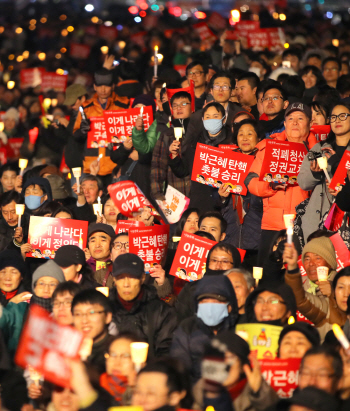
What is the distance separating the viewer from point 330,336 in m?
6.05

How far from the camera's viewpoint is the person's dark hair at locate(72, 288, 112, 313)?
6.08 m

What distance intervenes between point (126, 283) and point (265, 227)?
1.65m

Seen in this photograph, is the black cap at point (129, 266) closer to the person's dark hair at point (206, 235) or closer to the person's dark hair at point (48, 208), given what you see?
the person's dark hair at point (206, 235)

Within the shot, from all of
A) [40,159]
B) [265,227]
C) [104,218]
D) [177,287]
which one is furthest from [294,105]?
[40,159]

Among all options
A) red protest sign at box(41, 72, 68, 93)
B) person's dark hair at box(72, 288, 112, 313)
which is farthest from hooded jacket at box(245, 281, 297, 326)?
red protest sign at box(41, 72, 68, 93)

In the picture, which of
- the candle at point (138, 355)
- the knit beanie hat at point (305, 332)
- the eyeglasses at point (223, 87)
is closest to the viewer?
the candle at point (138, 355)

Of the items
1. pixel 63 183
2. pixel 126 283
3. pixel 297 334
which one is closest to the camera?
pixel 297 334

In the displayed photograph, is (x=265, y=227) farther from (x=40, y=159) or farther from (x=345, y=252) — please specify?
(x=40, y=159)

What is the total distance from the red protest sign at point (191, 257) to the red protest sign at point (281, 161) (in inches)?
32.3

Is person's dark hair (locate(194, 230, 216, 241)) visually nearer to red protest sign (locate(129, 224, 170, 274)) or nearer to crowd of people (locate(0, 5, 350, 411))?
crowd of people (locate(0, 5, 350, 411))

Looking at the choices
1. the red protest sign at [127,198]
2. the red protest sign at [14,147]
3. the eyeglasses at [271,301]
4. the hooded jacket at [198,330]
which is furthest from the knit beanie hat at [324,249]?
the red protest sign at [14,147]

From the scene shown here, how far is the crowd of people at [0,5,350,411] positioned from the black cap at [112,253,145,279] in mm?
11

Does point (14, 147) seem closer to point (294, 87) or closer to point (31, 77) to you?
point (31, 77)

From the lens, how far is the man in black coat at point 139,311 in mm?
6629
